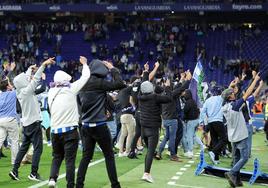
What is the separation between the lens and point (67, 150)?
8.29m

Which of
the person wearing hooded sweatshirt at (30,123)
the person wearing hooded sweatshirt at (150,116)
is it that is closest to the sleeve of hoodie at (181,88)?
the person wearing hooded sweatshirt at (150,116)

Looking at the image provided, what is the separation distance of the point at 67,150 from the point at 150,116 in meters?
2.72

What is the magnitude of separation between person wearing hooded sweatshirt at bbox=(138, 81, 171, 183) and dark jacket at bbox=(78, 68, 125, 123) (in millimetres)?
2080


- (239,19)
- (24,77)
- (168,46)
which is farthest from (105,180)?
(239,19)

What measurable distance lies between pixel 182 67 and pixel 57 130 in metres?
24.5

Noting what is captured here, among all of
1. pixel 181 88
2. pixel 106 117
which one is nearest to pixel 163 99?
pixel 181 88

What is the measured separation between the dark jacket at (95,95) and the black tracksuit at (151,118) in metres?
2.08

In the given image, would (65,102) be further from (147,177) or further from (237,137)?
(237,137)

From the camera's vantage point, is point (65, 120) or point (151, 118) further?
point (151, 118)

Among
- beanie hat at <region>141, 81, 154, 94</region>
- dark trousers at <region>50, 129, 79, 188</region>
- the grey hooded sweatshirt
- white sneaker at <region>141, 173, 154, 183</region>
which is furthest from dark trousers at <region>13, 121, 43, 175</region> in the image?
beanie hat at <region>141, 81, 154, 94</region>

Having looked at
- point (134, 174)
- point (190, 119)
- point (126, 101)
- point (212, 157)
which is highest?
point (126, 101)

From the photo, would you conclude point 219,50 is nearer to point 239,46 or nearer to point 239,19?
point 239,46

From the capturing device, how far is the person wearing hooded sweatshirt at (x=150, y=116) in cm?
1044

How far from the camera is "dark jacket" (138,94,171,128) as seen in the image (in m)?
10.6
